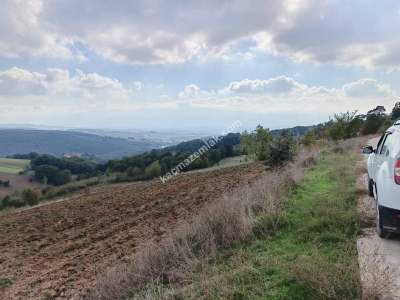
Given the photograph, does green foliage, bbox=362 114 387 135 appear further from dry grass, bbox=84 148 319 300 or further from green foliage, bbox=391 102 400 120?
dry grass, bbox=84 148 319 300

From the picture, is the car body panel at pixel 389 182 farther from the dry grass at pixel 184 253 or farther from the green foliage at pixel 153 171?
the green foliage at pixel 153 171

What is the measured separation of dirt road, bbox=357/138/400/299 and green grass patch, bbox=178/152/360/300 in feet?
0.39

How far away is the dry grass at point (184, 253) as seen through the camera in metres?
5.42

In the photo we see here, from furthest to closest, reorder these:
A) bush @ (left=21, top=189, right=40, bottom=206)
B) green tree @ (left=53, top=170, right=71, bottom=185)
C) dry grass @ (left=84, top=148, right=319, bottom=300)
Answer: green tree @ (left=53, top=170, right=71, bottom=185) → bush @ (left=21, top=189, right=40, bottom=206) → dry grass @ (left=84, top=148, right=319, bottom=300)

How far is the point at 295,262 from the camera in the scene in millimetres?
4773

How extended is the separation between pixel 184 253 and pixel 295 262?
191 centimetres

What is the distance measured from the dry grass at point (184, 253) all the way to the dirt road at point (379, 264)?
171cm

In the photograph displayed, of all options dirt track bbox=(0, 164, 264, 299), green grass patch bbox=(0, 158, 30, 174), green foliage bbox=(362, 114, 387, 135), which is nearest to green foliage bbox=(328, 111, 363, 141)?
green foliage bbox=(362, 114, 387, 135)

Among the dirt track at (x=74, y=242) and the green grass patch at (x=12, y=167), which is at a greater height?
the dirt track at (x=74, y=242)

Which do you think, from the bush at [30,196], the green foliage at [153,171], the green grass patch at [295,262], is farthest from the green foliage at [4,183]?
the green grass patch at [295,262]

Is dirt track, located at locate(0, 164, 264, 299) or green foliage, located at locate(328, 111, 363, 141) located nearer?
dirt track, located at locate(0, 164, 264, 299)

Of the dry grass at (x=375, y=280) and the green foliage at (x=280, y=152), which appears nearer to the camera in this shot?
the dry grass at (x=375, y=280)

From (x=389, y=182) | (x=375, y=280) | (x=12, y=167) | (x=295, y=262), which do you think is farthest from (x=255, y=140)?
(x=12, y=167)

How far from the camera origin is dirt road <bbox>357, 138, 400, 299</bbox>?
3.70 meters
